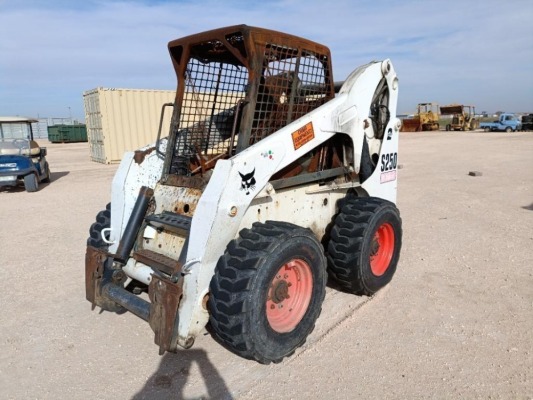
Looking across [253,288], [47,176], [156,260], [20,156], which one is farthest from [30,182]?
[253,288]

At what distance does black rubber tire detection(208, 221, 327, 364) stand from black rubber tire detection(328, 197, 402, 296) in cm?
79

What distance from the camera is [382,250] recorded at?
14.1 ft

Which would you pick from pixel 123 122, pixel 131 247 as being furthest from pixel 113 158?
pixel 131 247

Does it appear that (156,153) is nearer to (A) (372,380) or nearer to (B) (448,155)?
(A) (372,380)

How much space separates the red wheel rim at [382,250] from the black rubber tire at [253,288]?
1343mm

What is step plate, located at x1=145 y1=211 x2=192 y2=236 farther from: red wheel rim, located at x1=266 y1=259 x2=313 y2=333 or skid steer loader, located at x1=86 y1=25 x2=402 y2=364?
red wheel rim, located at x1=266 y1=259 x2=313 y2=333

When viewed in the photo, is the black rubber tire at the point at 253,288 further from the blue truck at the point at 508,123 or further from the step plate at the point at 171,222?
the blue truck at the point at 508,123

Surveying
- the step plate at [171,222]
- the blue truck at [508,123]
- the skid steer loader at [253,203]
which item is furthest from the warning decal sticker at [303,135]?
the blue truck at [508,123]

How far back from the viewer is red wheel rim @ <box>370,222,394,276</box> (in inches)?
164

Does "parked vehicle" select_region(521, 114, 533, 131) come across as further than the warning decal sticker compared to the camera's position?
Yes

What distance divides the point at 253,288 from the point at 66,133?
36141 mm

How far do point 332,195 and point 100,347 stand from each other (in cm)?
237

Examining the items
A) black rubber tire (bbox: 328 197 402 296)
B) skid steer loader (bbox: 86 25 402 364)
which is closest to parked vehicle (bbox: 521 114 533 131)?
skid steer loader (bbox: 86 25 402 364)

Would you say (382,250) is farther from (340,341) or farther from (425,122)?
(425,122)
